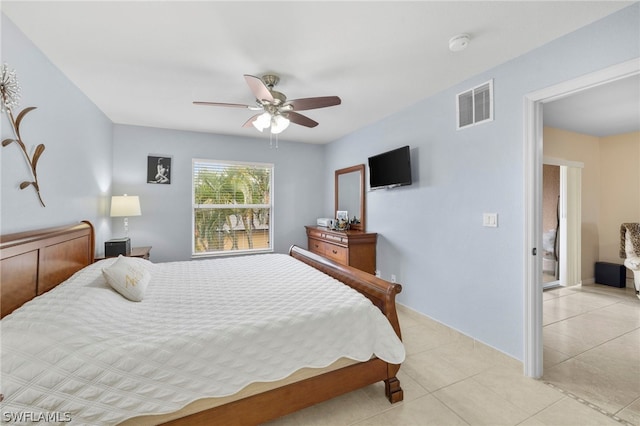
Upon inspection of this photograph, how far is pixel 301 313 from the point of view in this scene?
1657mm

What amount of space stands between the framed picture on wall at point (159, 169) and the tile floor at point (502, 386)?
11.9 feet

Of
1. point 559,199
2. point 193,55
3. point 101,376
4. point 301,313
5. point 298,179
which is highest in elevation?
point 193,55

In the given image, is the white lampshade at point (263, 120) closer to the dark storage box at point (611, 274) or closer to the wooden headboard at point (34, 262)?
the wooden headboard at point (34, 262)

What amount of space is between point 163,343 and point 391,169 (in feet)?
9.55

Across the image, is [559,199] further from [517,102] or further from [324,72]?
[324,72]

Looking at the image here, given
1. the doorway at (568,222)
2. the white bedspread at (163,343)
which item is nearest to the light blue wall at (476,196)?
the white bedspread at (163,343)

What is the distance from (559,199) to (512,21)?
386 cm

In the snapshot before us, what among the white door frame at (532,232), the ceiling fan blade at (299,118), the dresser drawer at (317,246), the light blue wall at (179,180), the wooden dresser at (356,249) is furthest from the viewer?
the dresser drawer at (317,246)

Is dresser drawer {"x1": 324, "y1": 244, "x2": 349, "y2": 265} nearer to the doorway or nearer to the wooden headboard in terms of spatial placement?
the wooden headboard

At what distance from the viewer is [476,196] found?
2.51 metres

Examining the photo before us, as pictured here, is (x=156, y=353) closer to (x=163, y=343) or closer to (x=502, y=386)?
(x=163, y=343)

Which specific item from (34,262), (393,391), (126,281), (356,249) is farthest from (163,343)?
(356,249)

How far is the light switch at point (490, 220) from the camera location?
2338mm

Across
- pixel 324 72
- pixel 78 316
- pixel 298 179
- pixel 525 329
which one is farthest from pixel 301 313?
pixel 298 179
